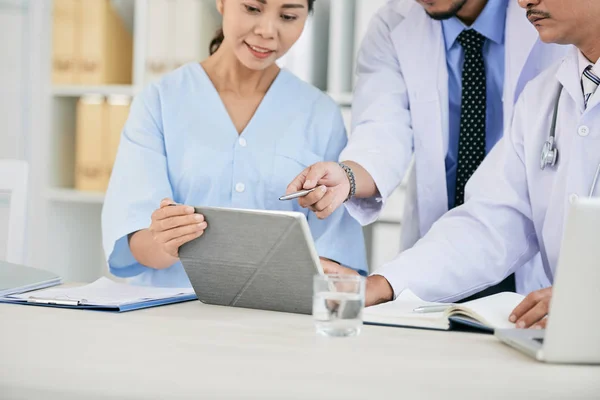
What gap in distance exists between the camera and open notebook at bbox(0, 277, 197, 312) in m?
1.32

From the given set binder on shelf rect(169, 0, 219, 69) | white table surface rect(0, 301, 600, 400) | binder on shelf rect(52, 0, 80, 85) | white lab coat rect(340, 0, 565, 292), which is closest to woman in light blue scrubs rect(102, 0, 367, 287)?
white lab coat rect(340, 0, 565, 292)

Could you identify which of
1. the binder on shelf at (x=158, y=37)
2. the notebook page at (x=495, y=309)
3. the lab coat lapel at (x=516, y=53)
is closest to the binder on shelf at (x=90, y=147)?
the binder on shelf at (x=158, y=37)

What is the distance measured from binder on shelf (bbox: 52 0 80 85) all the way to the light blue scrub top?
155cm

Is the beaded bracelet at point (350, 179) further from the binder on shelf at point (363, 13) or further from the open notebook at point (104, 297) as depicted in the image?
the binder on shelf at point (363, 13)

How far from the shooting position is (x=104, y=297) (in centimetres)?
140

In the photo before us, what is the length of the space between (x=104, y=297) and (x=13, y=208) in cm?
55

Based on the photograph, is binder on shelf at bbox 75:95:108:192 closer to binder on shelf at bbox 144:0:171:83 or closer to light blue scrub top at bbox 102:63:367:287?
binder on shelf at bbox 144:0:171:83

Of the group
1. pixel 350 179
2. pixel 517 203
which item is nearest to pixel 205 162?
pixel 350 179

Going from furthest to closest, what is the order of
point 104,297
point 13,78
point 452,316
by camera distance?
point 13,78 < point 104,297 < point 452,316

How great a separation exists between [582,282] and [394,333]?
1.04 ft

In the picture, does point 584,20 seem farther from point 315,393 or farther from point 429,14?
point 315,393

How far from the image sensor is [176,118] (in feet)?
6.03

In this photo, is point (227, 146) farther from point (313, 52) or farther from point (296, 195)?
point (313, 52)

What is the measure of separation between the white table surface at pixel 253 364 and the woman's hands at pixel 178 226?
16 cm
